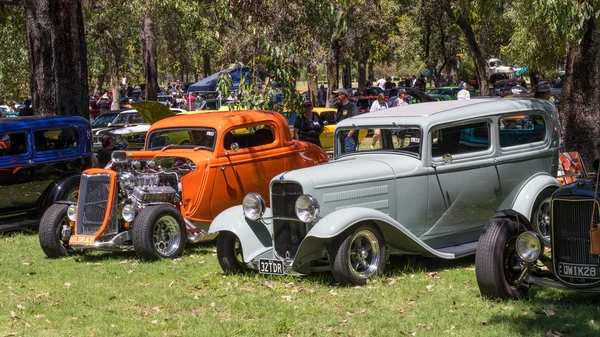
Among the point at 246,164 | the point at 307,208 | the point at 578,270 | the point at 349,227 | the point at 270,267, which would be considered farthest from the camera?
the point at 246,164

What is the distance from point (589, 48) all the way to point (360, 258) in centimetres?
649

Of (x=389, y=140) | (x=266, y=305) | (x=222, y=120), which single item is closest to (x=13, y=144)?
(x=222, y=120)

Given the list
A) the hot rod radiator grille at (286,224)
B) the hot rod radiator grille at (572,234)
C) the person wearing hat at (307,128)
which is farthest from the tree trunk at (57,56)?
the hot rod radiator grille at (572,234)

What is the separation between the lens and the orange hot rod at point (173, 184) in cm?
1021

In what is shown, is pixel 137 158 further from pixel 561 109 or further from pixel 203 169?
pixel 561 109

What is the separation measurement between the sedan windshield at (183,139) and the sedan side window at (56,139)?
1969mm

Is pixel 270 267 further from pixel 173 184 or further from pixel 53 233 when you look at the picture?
pixel 53 233

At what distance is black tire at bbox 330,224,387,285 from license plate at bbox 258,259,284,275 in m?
0.64

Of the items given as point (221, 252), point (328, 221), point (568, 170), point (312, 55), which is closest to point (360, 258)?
point (328, 221)

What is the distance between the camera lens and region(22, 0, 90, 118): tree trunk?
1608 cm

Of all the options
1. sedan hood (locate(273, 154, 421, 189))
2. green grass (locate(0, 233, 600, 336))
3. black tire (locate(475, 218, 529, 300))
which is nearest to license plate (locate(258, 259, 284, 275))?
green grass (locate(0, 233, 600, 336))

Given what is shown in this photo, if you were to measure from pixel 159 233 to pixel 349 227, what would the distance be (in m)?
3.12

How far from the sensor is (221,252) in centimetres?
926

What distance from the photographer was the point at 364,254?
8.46 metres
